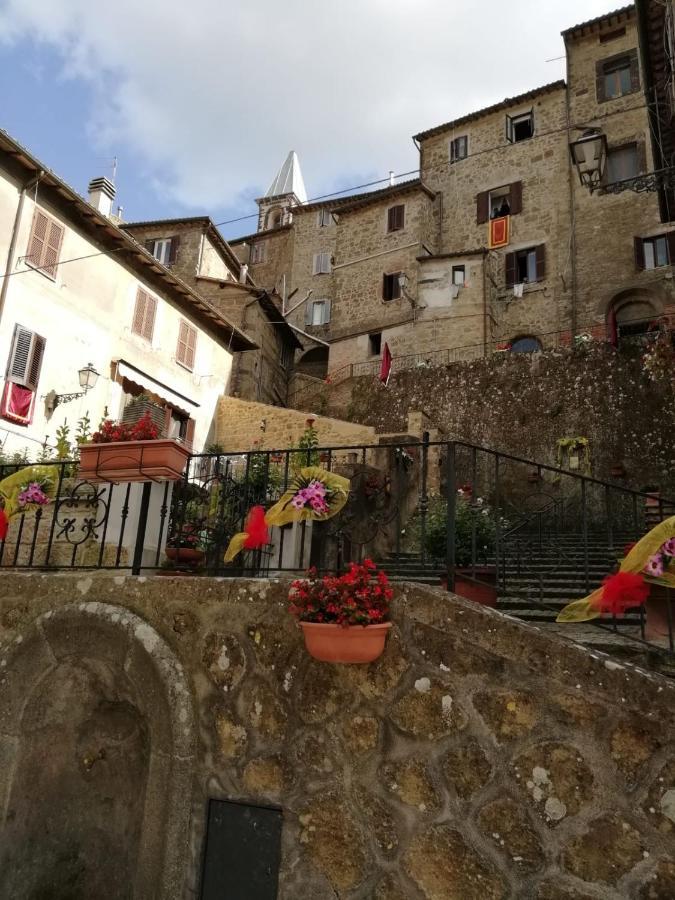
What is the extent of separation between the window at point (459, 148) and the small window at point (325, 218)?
8172mm

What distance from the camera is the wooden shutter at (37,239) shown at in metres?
15.4

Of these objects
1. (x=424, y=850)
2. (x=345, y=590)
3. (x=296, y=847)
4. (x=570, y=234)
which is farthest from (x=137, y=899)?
(x=570, y=234)

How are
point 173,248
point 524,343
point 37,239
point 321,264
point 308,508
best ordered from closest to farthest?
point 308,508
point 37,239
point 524,343
point 173,248
point 321,264

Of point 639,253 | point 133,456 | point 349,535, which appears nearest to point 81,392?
point 349,535

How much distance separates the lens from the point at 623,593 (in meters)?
3.79

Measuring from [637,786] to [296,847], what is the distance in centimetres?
190

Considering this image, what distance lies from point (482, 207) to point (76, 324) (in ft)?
69.6

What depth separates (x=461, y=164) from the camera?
31781 mm

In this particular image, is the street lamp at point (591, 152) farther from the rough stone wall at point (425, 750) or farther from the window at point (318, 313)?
the window at point (318, 313)

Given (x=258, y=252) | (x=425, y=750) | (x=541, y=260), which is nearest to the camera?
(x=425, y=750)

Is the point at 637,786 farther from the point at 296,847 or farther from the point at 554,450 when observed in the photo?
the point at 554,450

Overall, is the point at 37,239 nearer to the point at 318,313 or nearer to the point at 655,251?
the point at 318,313

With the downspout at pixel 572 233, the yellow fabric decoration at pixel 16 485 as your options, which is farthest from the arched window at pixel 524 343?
the yellow fabric decoration at pixel 16 485

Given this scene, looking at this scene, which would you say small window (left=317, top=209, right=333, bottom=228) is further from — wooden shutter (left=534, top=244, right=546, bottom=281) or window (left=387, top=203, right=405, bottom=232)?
wooden shutter (left=534, top=244, right=546, bottom=281)
